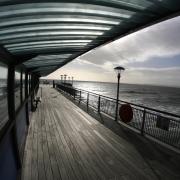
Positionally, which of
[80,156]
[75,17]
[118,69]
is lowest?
[80,156]

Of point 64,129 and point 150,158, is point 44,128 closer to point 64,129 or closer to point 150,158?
point 64,129

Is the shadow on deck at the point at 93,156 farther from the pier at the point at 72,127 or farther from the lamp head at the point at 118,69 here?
the lamp head at the point at 118,69

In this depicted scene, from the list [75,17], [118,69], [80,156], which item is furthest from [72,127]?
[75,17]

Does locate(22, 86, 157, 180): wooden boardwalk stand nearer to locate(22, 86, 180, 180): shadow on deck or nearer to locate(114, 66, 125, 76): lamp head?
locate(22, 86, 180, 180): shadow on deck

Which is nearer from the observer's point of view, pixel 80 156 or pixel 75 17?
pixel 75 17

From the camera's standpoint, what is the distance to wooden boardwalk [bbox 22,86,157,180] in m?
3.58

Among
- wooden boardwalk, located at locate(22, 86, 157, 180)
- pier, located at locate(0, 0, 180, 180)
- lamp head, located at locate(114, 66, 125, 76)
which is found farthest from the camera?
lamp head, located at locate(114, 66, 125, 76)

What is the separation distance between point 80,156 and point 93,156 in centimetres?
32

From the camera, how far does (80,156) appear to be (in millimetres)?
4371

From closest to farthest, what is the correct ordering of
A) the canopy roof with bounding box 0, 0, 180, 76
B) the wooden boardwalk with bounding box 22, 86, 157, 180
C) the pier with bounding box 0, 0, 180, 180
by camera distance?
the canopy roof with bounding box 0, 0, 180, 76 → the pier with bounding box 0, 0, 180, 180 → the wooden boardwalk with bounding box 22, 86, 157, 180

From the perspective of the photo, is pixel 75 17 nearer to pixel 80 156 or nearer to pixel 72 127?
pixel 80 156

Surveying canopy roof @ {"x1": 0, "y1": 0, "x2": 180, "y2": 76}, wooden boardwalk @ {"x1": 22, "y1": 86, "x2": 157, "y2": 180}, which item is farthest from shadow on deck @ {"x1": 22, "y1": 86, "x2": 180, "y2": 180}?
canopy roof @ {"x1": 0, "y1": 0, "x2": 180, "y2": 76}

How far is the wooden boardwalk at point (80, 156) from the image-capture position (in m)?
3.58

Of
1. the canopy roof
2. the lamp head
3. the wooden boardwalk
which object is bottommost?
the wooden boardwalk
